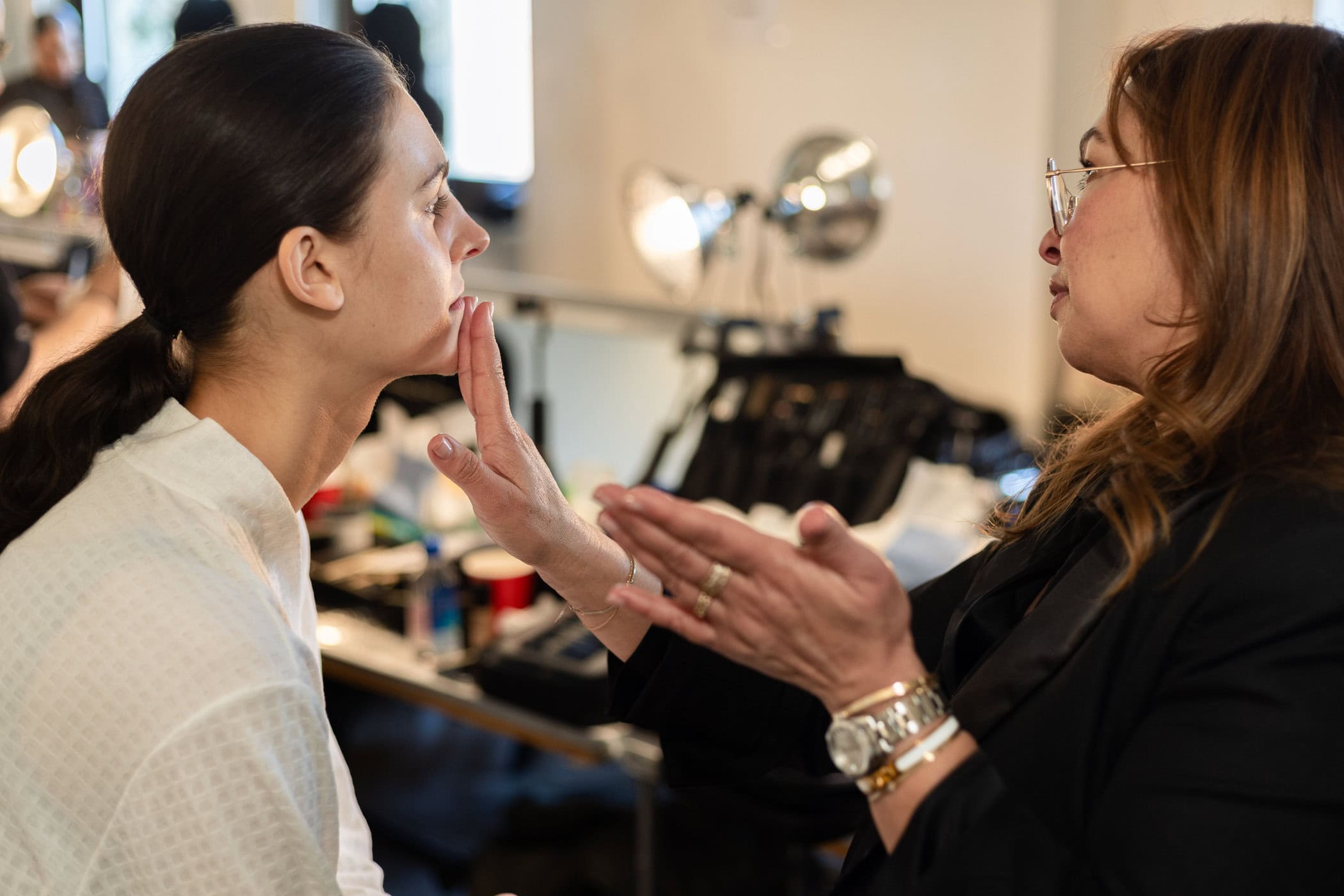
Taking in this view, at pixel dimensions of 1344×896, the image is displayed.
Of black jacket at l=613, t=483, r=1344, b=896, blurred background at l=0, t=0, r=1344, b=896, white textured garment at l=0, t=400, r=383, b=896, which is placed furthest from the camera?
blurred background at l=0, t=0, r=1344, b=896

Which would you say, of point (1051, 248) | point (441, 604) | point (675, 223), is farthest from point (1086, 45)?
point (1051, 248)

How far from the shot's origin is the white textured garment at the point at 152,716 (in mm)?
912

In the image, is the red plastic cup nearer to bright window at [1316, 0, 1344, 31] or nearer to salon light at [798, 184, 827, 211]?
salon light at [798, 184, 827, 211]

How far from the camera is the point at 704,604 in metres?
0.86

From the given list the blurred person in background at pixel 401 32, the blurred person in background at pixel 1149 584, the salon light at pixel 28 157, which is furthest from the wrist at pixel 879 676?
the blurred person in background at pixel 401 32

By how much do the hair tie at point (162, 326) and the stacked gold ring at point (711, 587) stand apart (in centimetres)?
61

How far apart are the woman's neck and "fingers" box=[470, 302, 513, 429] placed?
0.12m

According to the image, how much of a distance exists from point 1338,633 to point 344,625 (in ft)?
6.69

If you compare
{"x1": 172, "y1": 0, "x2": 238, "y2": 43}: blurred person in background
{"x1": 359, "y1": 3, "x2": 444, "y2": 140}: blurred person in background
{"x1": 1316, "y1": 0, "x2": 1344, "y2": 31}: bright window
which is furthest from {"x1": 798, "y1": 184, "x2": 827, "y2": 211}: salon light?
{"x1": 172, "y1": 0, "x2": 238, "y2": 43}: blurred person in background

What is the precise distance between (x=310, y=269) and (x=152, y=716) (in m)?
0.43

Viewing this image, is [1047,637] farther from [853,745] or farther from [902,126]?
[902,126]

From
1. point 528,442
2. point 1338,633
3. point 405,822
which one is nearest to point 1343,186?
point 1338,633

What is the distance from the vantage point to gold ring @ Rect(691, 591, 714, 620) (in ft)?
2.82

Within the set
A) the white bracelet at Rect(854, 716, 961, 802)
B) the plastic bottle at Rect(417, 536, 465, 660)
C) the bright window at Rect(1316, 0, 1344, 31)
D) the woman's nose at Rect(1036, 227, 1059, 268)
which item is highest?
the bright window at Rect(1316, 0, 1344, 31)
